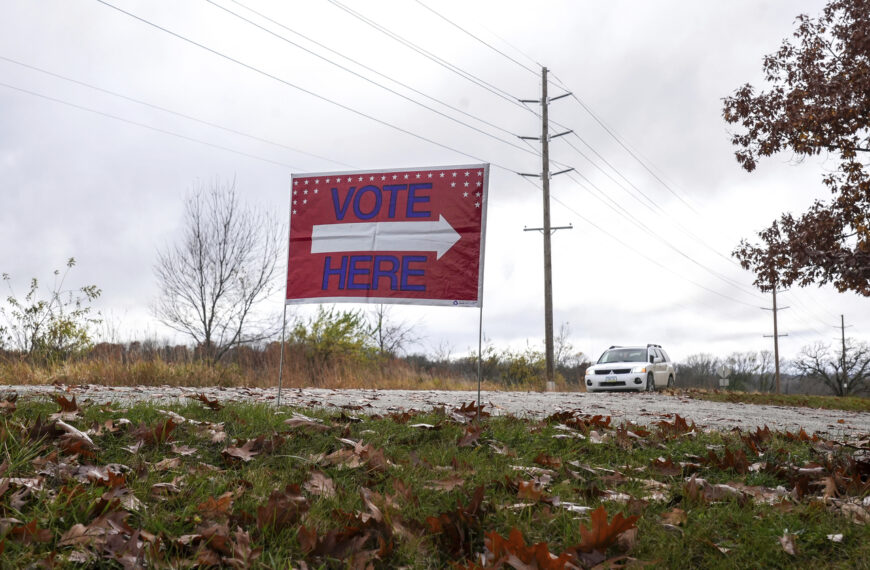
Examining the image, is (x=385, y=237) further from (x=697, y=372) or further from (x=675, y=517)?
(x=697, y=372)

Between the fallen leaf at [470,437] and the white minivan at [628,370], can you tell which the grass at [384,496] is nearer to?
the fallen leaf at [470,437]

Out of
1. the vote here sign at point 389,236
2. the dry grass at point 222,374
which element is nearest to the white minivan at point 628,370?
the dry grass at point 222,374

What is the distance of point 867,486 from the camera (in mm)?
3580

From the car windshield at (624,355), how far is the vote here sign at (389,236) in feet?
54.5

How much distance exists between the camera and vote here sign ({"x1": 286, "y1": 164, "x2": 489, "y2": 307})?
5.78 m

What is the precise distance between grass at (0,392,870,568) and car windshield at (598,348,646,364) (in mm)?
16987

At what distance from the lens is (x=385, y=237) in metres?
6.12

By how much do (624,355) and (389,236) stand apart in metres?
17.1

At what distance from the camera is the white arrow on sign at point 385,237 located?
5.88 metres

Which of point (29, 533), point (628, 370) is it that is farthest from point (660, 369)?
point (29, 533)

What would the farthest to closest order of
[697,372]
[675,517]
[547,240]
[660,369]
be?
[697,372], [547,240], [660,369], [675,517]

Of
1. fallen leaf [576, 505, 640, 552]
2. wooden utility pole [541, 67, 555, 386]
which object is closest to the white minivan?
wooden utility pole [541, 67, 555, 386]

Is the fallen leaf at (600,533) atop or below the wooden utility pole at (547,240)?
below

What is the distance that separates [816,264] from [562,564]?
1387cm
